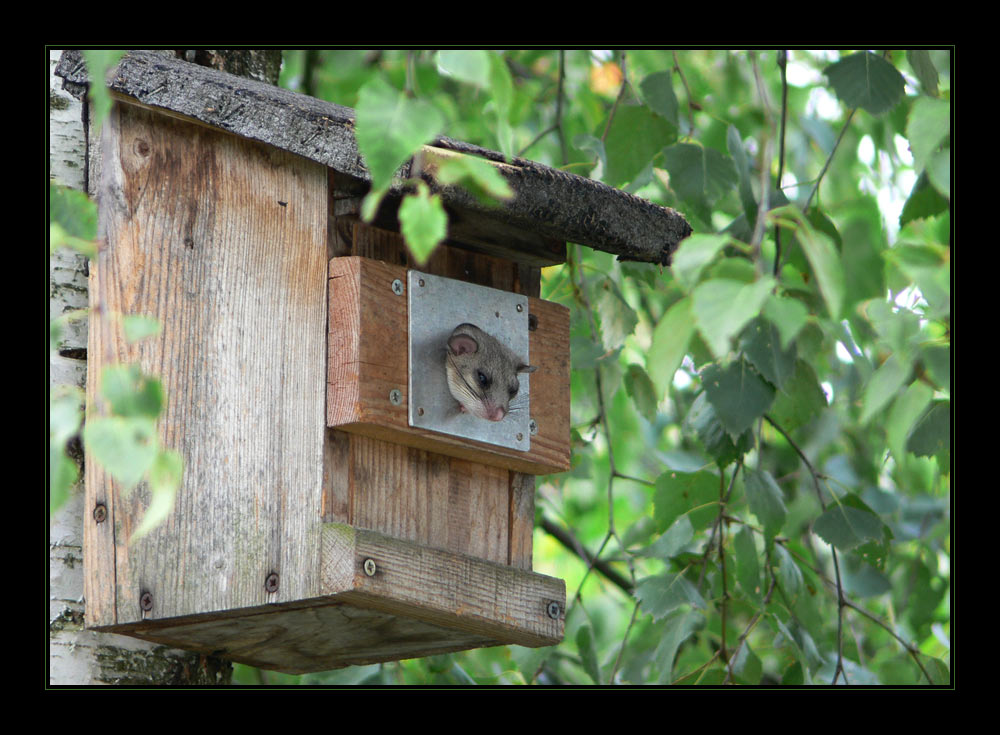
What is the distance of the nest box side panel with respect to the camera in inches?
99.3

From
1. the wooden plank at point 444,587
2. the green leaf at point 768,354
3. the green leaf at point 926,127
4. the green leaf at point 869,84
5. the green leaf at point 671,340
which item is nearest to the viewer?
the green leaf at point 671,340

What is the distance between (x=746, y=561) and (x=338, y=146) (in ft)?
4.76

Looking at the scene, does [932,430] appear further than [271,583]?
Yes

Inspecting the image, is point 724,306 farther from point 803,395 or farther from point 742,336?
point 803,395

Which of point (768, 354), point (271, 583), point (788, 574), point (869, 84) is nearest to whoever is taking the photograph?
point (271, 583)

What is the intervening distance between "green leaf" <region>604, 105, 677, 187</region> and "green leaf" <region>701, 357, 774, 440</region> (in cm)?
75

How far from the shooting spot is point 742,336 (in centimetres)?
284

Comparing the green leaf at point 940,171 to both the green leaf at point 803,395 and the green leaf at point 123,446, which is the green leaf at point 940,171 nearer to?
the green leaf at point 123,446

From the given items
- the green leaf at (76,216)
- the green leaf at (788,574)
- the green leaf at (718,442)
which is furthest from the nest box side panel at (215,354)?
the green leaf at (788,574)

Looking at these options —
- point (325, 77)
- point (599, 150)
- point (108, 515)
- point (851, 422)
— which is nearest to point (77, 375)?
point (108, 515)

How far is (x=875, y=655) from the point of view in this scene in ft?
18.3

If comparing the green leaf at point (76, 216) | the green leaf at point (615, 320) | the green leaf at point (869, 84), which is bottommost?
the green leaf at point (76, 216)

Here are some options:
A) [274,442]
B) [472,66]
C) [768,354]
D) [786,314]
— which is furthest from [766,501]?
[472,66]

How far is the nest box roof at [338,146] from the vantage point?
255 centimetres
